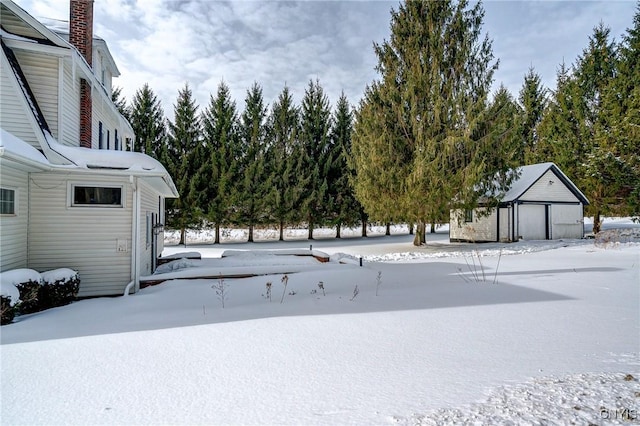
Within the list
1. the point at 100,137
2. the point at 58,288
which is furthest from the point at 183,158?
the point at 58,288

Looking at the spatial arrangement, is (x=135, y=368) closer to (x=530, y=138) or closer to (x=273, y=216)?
(x=273, y=216)

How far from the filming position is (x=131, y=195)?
8078 mm

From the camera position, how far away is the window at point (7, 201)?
6488 mm

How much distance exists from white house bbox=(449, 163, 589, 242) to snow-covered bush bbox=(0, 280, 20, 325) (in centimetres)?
1994

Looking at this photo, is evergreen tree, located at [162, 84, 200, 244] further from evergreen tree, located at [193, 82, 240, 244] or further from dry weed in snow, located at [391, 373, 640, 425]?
dry weed in snow, located at [391, 373, 640, 425]

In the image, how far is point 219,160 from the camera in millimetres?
23656

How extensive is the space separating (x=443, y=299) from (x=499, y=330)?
1804 millimetres

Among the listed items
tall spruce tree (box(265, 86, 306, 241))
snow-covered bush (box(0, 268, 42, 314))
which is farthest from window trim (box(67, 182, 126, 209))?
tall spruce tree (box(265, 86, 306, 241))

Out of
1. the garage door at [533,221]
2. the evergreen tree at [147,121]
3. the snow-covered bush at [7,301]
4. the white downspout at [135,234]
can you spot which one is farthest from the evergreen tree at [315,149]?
the snow-covered bush at [7,301]

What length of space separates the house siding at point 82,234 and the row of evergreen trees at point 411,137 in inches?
500

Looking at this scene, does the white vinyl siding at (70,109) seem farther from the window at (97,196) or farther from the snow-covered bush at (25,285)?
the snow-covered bush at (25,285)

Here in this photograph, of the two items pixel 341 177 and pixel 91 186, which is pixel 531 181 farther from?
pixel 91 186

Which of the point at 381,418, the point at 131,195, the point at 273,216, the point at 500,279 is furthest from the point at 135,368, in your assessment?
the point at 273,216

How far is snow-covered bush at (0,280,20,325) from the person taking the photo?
204 inches
